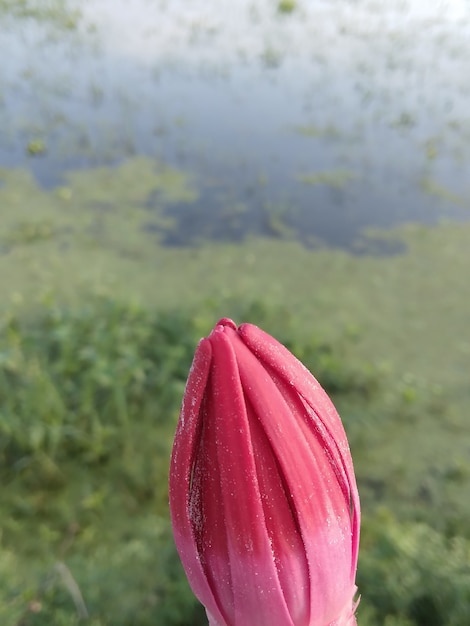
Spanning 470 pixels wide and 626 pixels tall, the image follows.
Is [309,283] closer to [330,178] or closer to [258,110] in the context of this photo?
[330,178]

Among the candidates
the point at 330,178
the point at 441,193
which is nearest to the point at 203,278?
the point at 330,178

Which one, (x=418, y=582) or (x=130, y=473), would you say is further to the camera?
(x=130, y=473)

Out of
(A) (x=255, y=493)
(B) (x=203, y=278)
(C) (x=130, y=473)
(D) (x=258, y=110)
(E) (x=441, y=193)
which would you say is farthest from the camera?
(D) (x=258, y=110)

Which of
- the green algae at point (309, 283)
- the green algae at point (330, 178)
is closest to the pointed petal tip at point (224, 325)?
the green algae at point (309, 283)

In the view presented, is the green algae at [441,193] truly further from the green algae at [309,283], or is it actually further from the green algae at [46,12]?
the green algae at [46,12]

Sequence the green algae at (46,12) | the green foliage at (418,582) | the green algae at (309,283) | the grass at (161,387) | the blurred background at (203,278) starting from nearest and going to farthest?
the green foliage at (418,582) < the grass at (161,387) < the blurred background at (203,278) < the green algae at (309,283) < the green algae at (46,12)

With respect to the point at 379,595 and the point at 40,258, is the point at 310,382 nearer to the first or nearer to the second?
the point at 379,595

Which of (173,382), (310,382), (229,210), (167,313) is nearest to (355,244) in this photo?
(229,210)
